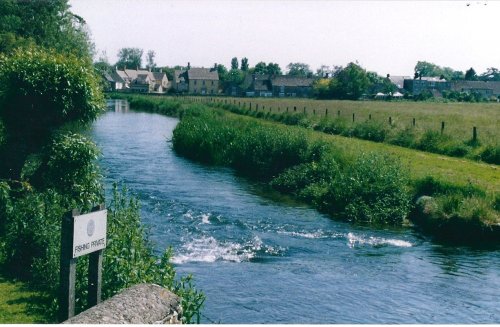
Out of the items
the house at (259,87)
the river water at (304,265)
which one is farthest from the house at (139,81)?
the river water at (304,265)

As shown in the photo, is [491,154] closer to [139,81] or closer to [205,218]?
[205,218]

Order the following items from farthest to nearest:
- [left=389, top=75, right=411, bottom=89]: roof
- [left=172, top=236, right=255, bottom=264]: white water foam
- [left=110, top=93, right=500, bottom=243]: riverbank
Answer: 1. [left=389, top=75, right=411, bottom=89]: roof
2. [left=110, top=93, right=500, bottom=243]: riverbank
3. [left=172, top=236, right=255, bottom=264]: white water foam

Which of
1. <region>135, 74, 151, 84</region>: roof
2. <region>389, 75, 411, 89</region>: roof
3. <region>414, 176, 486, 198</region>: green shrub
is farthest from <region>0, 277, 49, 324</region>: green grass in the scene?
<region>389, 75, 411, 89</region>: roof

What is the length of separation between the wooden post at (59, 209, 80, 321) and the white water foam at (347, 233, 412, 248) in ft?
38.2

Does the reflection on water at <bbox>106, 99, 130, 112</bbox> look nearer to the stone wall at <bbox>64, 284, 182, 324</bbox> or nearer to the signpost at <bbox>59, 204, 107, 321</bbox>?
the signpost at <bbox>59, 204, 107, 321</bbox>

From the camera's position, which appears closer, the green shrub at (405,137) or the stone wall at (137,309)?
the stone wall at (137,309)

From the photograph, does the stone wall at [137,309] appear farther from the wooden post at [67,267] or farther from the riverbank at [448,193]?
the riverbank at [448,193]

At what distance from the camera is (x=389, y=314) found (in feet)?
42.5

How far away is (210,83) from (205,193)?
133 m

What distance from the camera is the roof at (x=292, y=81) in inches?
5689

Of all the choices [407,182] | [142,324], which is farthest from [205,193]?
[142,324]

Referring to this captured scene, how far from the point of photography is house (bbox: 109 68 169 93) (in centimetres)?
16638

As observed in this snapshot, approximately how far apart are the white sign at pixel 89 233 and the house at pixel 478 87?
159 metres

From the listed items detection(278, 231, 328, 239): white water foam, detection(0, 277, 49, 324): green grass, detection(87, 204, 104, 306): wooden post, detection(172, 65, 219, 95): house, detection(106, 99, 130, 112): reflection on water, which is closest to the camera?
detection(87, 204, 104, 306): wooden post
